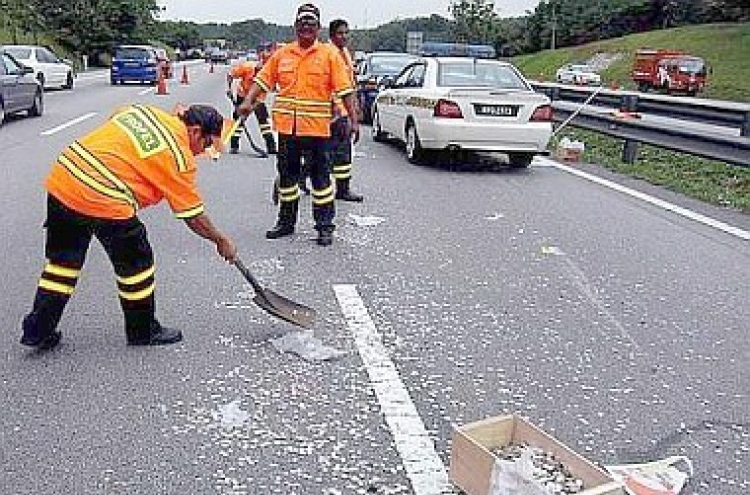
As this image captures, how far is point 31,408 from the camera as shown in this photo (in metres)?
3.94

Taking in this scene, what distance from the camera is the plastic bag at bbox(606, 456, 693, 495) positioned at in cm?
321

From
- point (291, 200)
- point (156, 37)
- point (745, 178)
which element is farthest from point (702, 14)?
point (291, 200)

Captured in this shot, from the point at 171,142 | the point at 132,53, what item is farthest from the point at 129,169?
the point at 132,53

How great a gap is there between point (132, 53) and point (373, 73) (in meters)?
21.6

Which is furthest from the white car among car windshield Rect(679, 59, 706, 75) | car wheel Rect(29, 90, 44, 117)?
car windshield Rect(679, 59, 706, 75)

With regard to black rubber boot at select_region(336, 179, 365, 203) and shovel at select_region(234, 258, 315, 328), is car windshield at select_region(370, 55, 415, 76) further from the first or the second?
shovel at select_region(234, 258, 315, 328)

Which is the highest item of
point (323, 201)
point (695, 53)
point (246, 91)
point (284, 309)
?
point (695, 53)

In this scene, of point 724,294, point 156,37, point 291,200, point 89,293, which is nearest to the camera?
point 89,293

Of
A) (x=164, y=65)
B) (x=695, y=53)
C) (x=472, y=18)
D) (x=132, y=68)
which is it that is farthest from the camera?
(x=472, y=18)

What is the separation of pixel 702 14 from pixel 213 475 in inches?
3419

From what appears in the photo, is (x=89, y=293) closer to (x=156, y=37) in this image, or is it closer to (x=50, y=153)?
(x=50, y=153)

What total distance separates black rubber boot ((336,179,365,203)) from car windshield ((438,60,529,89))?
310 centimetres

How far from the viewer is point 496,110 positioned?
11344mm

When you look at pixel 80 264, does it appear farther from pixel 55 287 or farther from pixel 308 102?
pixel 308 102
